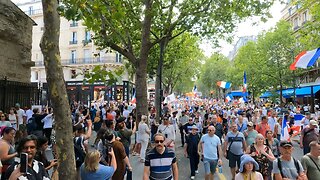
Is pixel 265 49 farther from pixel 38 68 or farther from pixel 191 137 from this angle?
pixel 38 68

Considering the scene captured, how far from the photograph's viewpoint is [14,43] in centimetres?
1404

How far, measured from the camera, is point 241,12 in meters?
14.2

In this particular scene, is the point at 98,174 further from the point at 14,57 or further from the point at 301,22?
the point at 301,22

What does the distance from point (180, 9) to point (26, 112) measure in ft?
27.2

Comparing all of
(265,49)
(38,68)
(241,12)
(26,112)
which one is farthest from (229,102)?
(38,68)

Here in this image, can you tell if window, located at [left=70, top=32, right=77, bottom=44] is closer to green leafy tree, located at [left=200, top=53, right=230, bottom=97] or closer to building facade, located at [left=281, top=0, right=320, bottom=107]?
building facade, located at [left=281, top=0, right=320, bottom=107]

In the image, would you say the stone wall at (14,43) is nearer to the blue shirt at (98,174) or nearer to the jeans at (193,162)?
the jeans at (193,162)

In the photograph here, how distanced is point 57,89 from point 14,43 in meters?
11.4

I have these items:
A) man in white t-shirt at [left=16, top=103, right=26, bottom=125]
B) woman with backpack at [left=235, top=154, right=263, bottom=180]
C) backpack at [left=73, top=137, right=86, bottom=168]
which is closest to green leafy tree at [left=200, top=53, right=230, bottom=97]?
man in white t-shirt at [left=16, top=103, right=26, bottom=125]

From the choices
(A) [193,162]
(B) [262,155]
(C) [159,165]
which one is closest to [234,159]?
(A) [193,162]

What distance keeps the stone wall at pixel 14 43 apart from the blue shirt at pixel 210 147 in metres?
9.82

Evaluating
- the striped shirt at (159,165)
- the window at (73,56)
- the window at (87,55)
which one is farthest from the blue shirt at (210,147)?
the window at (73,56)

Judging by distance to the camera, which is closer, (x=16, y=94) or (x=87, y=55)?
(x=16, y=94)

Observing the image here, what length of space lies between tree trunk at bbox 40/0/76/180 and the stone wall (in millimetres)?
10165
